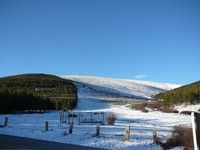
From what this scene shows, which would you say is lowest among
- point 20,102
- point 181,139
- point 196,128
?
point 181,139

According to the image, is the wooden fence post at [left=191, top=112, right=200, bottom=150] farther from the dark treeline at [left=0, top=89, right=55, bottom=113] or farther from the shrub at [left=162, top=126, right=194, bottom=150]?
the dark treeline at [left=0, top=89, right=55, bottom=113]

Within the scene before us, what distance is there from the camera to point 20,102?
238ft

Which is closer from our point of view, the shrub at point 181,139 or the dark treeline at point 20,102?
the shrub at point 181,139

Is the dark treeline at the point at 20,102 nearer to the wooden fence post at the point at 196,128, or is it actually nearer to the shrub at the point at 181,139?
the shrub at the point at 181,139

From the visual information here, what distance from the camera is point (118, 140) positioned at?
2545 cm

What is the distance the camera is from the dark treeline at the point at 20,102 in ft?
228

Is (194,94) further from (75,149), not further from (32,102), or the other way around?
(75,149)

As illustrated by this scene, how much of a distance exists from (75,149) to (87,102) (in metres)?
82.1

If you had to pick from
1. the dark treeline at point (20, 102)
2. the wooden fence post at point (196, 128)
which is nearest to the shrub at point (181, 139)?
the wooden fence post at point (196, 128)

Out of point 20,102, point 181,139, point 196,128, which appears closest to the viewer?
point 196,128

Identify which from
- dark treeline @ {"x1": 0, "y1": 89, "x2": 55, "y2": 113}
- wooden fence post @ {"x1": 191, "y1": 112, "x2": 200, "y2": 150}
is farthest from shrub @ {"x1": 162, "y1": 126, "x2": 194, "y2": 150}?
dark treeline @ {"x1": 0, "y1": 89, "x2": 55, "y2": 113}

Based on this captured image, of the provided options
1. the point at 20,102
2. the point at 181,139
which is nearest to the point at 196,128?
the point at 181,139

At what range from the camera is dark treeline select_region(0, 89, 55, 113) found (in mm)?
69375

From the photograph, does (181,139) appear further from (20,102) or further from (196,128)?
(20,102)
